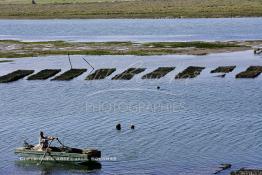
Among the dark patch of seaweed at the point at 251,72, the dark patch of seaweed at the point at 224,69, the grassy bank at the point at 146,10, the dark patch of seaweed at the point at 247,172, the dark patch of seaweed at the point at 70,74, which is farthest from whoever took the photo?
the grassy bank at the point at 146,10

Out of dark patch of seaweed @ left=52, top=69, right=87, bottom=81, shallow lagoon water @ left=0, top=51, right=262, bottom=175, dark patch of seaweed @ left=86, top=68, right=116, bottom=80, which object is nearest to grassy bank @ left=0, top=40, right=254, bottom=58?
shallow lagoon water @ left=0, top=51, right=262, bottom=175

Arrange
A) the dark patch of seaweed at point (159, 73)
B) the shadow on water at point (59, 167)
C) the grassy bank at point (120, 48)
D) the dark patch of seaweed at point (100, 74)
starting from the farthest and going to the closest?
Answer: 1. the grassy bank at point (120, 48)
2. the dark patch of seaweed at point (100, 74)
3. the dark patch of seaweed at point (159, 73)
4. the shadow on water at point (59, 167)

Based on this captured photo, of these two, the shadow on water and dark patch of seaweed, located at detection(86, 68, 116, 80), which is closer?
the shadow on water

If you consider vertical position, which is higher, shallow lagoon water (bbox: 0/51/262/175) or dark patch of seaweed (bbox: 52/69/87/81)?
dark patch of seaweed (bbox: 52/69/87/81)

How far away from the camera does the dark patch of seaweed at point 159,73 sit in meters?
75.8

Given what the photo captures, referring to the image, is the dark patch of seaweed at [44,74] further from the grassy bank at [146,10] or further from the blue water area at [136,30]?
the grassy bank at [146,10]

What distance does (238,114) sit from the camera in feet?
187

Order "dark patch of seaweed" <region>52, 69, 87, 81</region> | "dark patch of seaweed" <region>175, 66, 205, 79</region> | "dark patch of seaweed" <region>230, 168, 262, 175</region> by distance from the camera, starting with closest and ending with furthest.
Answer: "dark patch of seaweed" <region>230, 168, 262, 175</region> → "dark patch of seaweed" <region>175, 66, 205, 79</region> → "dark patch of seaweed" <region>52, 69, 87, 81</region>

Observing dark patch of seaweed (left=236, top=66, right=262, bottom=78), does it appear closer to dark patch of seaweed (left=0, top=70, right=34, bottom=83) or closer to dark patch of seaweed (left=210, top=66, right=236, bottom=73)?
dark patch of seaweed (left=210, top=66, right=236, bottom=73)

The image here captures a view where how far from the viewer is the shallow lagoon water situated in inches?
1772

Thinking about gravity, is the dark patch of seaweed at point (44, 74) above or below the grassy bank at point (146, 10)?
below

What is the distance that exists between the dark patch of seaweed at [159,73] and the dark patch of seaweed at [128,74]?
174 cm

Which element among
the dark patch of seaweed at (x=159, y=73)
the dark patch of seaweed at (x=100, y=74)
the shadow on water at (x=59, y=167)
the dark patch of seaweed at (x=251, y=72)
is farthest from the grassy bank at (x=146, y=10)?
the shadow on water at (x=59, y=167)

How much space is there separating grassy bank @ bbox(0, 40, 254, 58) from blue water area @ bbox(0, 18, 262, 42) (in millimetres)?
9823
